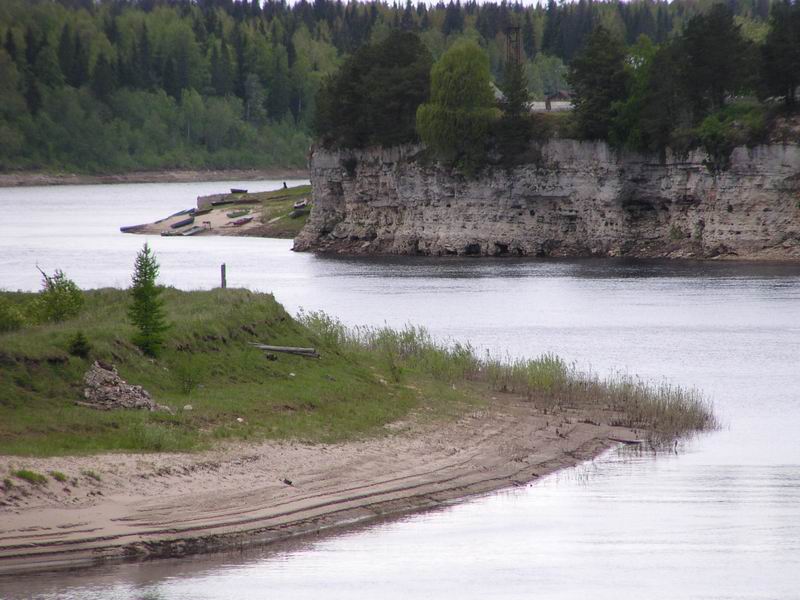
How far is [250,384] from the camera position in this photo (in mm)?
28984

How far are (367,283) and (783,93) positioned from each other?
30.0m

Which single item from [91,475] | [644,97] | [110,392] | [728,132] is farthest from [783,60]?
[91,475]

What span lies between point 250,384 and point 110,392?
423 centimetres

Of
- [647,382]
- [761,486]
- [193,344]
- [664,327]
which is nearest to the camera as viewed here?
[761,486]

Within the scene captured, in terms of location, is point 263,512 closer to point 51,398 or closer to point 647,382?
point 51,398

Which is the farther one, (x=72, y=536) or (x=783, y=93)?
(x=783, y=93)

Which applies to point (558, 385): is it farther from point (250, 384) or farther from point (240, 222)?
point (240, 222)

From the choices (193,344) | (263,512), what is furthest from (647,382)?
(263,512)

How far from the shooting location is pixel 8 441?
73.9ft

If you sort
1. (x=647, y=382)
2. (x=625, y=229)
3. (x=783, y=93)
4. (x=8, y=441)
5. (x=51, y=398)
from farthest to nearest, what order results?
(x=625, y=229) → (x=783, y=93) → (x=647, y=382) → (x=51, y=398) → (x=8, y=441)

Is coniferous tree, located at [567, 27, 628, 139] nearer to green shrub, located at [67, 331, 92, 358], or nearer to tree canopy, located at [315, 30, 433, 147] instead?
tree canopy, located at [315, 30, 433, 147]

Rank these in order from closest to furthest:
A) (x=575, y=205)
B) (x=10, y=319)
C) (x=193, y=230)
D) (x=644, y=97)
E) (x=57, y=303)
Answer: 1. (x=10, y=319)
2. (x=57, y=303)
3. (x=644, y=97)
4. (x=575, y=205)
5. (x=193, y=230)

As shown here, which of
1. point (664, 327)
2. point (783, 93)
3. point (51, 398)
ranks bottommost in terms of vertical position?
point (664, 327)

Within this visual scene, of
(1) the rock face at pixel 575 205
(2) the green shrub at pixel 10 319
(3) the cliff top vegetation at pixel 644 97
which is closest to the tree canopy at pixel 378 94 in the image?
(3) the cliff top vegetation at pixel 644 97
